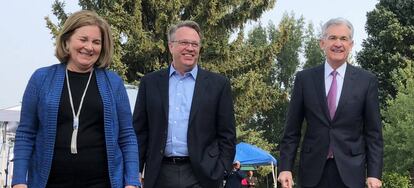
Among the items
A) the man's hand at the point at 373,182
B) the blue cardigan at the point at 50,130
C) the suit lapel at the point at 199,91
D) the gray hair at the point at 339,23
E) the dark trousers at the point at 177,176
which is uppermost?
the gray hair at the point at 339,23

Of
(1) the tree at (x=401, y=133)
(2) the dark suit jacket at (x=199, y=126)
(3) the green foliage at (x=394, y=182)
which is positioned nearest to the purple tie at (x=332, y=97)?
(2) the dark suit jacket at (x=199, y=126)

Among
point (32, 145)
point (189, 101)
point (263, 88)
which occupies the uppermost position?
point (263, 88)

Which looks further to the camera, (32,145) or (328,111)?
(328,111)

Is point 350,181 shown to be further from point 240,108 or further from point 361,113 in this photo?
point 240,108

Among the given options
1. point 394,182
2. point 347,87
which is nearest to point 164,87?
point 347,87

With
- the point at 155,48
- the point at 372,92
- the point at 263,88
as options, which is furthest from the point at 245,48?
the point at 372,92

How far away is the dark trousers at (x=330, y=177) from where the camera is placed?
15.8 ft

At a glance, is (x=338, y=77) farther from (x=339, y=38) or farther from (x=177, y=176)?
(x=177, y=176)

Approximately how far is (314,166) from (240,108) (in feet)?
72.5

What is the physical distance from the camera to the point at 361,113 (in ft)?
16.1

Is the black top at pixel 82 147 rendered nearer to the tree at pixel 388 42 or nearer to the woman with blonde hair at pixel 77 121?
the woman with blonde hair at pixel 77 121

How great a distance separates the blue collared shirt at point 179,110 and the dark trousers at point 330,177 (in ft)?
3.49

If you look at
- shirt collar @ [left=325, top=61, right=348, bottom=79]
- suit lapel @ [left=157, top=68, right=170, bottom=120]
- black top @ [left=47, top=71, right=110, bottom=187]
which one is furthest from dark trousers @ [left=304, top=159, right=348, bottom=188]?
black top @ [left=47, top=71, right=110, bottom=187]

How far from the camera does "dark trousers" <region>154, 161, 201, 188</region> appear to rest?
191 inches
